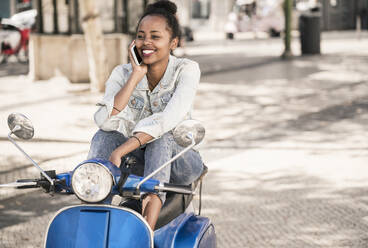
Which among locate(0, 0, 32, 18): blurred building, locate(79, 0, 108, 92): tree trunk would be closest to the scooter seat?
locate(79, 0, 108, 92): tree trunk

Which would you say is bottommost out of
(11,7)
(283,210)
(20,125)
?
(283,210)

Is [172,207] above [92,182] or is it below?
below

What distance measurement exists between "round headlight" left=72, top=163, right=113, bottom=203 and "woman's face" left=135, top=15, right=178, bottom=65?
912 mm

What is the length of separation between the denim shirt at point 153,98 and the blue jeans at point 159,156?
2.6 inches

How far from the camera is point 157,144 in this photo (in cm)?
311

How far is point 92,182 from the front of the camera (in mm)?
2541

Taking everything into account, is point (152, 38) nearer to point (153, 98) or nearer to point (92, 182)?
point (153, 98)

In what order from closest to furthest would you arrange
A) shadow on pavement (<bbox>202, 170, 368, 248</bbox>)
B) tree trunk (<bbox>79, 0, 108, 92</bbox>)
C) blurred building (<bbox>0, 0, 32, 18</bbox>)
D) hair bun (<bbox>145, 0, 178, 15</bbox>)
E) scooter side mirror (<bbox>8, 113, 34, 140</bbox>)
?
1. scooter side mirror (<bbox>8, 113, 34, 140</bbox>)
2. hair bun (<bbox>145, 0, 178, 15</bbox>)
3. shadow on pavement (<bbox>202, 170, 368, 248</bbox>)
4. tree trunk (<bbox>79, 0, 108, 92</bbox>)
5. blurred building (<bbox>0, 0, 32, 18</bbox>)

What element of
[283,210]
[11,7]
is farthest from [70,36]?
[11,7]

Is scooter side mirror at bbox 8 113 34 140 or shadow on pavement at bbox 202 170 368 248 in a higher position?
scooter side mirror at bbox 8 113 34 140

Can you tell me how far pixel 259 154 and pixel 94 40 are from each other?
5694mm

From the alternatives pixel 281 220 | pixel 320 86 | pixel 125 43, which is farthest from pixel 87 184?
pixel 125 43

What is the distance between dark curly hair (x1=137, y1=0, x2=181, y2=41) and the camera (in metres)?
3.32

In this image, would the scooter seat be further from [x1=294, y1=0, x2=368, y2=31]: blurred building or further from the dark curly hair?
[x1=294, y1=0, x2=368, y2=31]: blurred building
